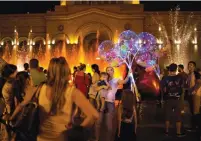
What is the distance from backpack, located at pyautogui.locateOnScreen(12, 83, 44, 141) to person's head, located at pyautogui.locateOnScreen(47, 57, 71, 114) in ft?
0.60

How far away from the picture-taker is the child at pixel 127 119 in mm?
6551

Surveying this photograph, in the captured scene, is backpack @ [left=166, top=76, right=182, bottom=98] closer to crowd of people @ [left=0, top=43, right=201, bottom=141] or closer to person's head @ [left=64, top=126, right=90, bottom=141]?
crowd of people @ [left=0, top=43, right=201, bottom=141]

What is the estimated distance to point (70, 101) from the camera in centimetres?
373

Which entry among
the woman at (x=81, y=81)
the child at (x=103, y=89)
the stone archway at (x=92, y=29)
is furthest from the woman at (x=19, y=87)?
the stone archway at (x=92, y=29)

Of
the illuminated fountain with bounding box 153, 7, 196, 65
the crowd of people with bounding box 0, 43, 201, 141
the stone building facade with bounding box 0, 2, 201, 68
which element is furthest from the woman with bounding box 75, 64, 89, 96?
the illuminated fountain with bounding box 153, 7, 196, 65

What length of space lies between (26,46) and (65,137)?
35513mm

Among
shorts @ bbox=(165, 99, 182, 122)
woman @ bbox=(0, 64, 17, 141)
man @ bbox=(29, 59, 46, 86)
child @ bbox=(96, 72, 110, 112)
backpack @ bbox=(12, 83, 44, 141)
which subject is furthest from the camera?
shorts @ bbox=(165, 99, 182, 122)

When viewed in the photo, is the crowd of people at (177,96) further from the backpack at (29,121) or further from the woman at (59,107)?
the woman at (59,107)

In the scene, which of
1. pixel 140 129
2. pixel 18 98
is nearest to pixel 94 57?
pixel 140 129

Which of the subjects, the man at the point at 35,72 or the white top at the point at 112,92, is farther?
the white top at the point at 112,92

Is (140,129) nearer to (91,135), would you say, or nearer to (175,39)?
(91,135)

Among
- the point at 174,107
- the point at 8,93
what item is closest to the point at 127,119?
the point at 8,93

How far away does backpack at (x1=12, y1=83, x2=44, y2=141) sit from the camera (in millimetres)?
4020

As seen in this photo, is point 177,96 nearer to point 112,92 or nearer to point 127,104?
point 112,92
